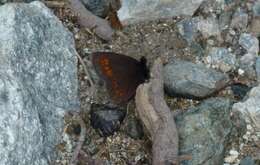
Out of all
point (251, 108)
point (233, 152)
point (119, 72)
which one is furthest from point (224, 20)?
point (233, 152)

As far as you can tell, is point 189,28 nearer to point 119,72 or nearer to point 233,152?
point 119,72

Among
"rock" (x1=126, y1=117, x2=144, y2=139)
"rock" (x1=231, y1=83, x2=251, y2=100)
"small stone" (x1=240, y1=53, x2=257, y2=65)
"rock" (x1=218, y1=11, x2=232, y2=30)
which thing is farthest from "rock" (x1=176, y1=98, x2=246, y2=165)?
"rock" (x1=218, y1=11, x2=232, y2=30)

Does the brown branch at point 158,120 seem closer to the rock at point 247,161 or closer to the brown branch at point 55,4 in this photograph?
the rock at point 247,161

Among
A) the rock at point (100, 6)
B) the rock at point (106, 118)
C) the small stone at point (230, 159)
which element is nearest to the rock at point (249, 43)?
the small stone at point (230, 159)

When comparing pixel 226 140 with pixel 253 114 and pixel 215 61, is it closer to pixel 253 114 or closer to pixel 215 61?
pixel 253 114

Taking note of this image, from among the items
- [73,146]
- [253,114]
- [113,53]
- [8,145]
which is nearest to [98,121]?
[73,146]
